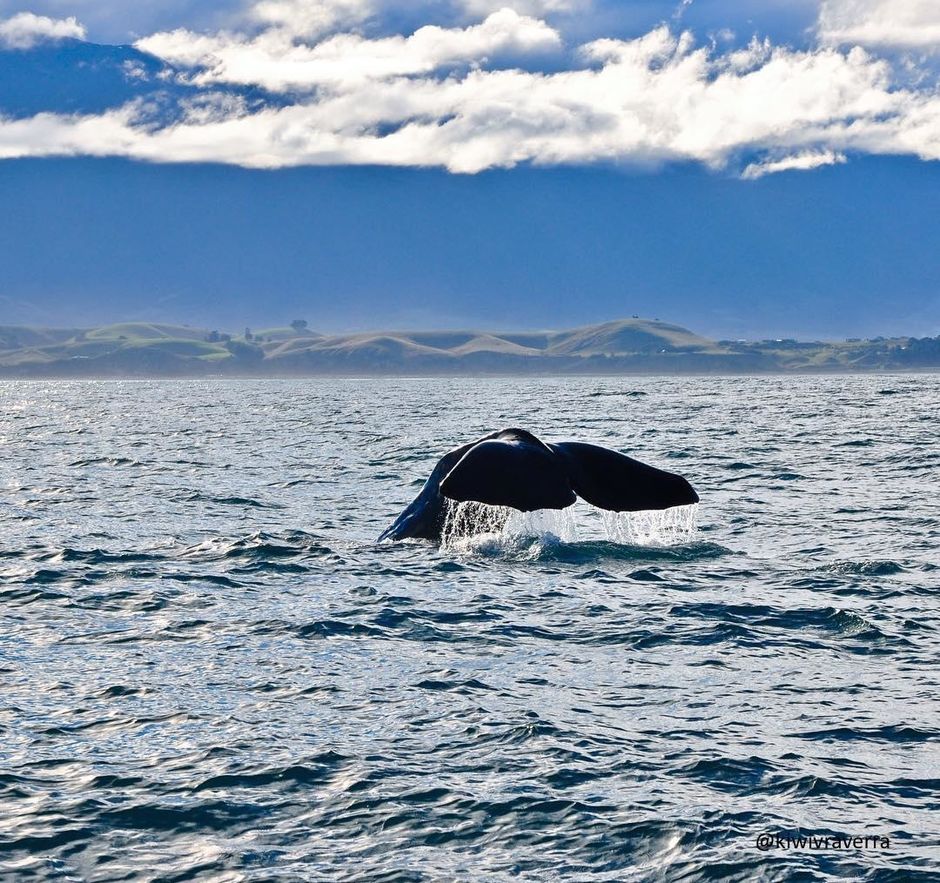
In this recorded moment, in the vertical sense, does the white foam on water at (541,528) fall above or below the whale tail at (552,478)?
below

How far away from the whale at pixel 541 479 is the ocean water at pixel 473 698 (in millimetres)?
971

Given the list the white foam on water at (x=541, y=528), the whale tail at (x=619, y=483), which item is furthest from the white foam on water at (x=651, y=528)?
the whale tail at (x=619, y=483)

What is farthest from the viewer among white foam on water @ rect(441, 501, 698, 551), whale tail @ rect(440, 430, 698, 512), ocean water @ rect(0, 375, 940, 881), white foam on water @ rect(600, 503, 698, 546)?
white foam on water @ rect(600, 503, 698, 546)

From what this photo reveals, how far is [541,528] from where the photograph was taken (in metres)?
16.5

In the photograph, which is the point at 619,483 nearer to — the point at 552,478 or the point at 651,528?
the point at 552,478

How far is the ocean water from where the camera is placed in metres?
6.47

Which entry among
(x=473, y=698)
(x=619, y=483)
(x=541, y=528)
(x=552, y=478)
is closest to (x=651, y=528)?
(x=541, y=528)

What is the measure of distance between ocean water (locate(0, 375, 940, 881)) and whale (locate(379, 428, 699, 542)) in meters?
0.97

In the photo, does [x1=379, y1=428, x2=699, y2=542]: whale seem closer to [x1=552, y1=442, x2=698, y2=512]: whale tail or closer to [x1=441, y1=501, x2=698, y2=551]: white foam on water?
[x1=552, y1=442, x2=698, y2=512]: whale tail

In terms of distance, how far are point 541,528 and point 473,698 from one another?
7.63m

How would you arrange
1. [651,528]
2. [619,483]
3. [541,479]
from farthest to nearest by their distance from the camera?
[651,528], [619,483], [541,479]

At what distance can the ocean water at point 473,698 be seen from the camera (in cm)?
647

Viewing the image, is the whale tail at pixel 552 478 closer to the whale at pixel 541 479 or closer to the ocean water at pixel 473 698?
the whale at pixel 541 479

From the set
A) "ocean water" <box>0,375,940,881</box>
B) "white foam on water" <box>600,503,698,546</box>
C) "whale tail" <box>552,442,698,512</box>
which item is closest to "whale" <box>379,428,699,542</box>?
"whale tail" <box>552,442,698,512</box>
